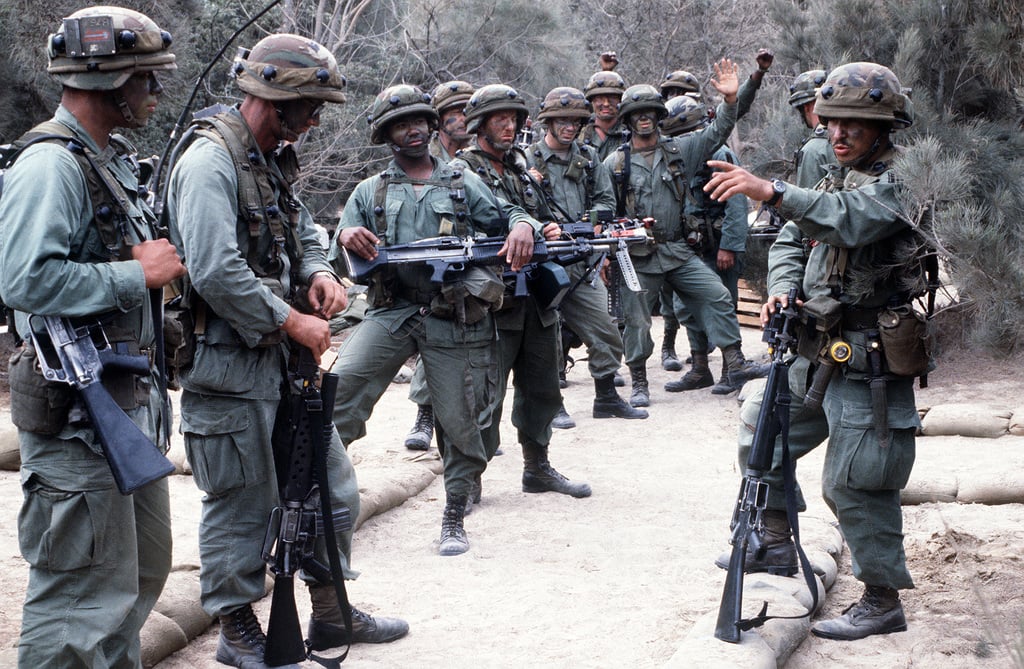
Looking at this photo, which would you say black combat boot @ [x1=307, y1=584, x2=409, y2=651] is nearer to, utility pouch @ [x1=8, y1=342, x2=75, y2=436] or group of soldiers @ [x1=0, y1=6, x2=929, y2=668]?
group of soldiers @ [x1=0, y1=6, x2=929, y2=668]

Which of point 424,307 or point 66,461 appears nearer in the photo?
point 66,461

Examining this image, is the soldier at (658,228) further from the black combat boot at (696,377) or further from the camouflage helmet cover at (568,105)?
the camouflage helmet cover at (568,105)

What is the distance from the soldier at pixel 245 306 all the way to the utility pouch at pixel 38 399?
24.8 inches

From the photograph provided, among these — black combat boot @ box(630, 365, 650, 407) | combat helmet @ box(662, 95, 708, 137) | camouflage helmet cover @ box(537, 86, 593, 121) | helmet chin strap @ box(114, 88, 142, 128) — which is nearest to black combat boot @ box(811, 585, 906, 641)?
helmet chin strap @ box(114, 88, 142, 128)

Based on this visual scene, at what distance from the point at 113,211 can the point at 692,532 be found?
3537 mm

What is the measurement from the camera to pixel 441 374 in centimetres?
550

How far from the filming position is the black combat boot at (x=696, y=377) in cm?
949

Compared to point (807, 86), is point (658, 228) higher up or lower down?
lower down

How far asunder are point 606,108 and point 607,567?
5.02 meters

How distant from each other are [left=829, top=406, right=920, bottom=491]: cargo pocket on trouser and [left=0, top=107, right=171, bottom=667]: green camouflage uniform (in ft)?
8.35

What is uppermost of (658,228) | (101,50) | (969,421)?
(101,50)

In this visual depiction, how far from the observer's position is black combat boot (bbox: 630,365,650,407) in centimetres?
896

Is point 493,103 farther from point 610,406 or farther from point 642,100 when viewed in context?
point 610,406

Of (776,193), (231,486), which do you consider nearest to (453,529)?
(231,486)
